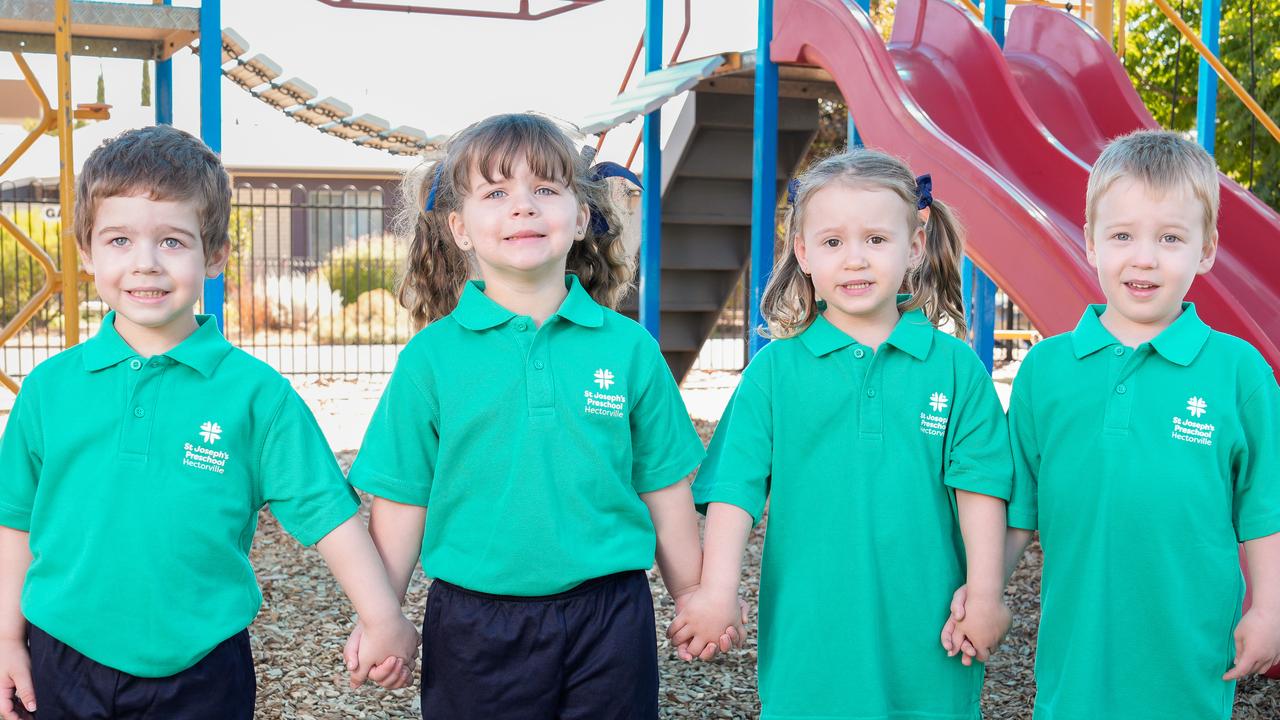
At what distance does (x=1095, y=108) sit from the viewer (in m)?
6.20

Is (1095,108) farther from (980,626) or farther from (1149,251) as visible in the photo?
(980,626)

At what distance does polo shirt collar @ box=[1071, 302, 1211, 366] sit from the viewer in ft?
7.30

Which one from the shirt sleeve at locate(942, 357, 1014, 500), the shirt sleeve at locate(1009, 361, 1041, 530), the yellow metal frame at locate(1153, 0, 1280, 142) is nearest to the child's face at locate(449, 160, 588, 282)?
the shirt sleeve at locate(942, 357, 1014, 500)

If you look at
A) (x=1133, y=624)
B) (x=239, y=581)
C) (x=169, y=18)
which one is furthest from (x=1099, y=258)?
(x=169, y=18)

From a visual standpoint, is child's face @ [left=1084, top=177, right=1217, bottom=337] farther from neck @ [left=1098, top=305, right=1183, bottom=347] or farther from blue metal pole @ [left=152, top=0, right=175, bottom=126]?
blue metal pole @ [left=152, top=0, right=175, bottom=126]

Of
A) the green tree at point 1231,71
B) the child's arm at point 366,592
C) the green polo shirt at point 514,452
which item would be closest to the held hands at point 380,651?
the child's arm at point 366,592

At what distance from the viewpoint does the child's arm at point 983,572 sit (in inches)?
85.9

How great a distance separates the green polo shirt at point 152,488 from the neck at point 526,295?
42cm

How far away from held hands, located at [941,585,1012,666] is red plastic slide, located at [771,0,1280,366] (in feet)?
7.16

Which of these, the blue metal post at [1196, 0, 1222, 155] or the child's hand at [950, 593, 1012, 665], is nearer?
the child's hand at [950, 593, 1012, 665]

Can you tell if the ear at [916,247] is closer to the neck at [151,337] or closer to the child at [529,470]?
the child at [529,470]

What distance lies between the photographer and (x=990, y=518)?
223 cm

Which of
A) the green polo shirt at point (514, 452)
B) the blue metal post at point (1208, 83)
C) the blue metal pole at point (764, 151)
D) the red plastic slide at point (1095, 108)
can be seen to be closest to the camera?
the green polo shirt at point (514, 452)

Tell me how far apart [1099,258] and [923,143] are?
2.68m
